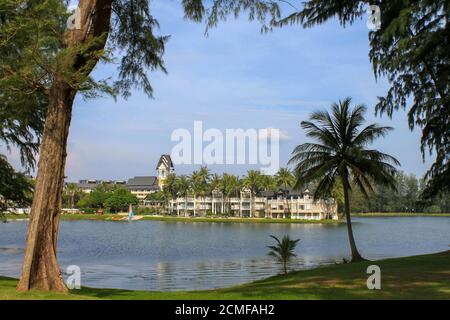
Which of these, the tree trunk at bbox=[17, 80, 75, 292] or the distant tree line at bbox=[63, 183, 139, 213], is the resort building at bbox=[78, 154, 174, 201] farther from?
the tree trunk at bbox=[17, 80, 75, 292]

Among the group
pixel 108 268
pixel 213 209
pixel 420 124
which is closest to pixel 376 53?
pixel 420 124

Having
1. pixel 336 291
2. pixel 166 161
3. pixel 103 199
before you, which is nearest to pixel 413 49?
pixel 336 291

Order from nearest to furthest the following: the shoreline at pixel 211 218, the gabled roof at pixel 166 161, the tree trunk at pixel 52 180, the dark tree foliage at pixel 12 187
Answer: the tree trunk at pixel 52 180 < the dark tree foliage at pixel 12 187 < the shoreline at pixel 211 218 < the gabled roof at pixel 166 161

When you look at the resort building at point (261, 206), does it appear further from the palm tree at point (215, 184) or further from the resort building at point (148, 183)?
the resort building at point (148, 183)

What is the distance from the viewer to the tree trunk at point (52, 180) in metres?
10.1

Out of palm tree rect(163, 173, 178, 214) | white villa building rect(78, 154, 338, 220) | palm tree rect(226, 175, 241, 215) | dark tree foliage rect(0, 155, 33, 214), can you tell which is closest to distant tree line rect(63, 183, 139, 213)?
palm tree rect(163, 173, 178, 214)

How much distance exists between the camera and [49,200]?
1051 centimetres

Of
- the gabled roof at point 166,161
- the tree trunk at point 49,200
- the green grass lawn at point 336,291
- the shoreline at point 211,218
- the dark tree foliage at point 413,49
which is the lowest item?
the shoreline at point 211,218

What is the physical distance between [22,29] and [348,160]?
61.5 ft

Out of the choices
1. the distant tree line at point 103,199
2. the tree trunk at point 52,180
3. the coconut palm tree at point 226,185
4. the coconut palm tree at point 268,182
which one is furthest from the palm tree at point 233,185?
the tree trunk at point 52,180

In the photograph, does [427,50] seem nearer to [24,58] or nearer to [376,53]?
[376,53]

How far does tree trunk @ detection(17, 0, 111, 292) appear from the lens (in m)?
10.1

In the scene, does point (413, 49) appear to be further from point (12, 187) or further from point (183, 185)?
point (183, 185)

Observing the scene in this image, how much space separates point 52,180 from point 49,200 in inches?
17.2
